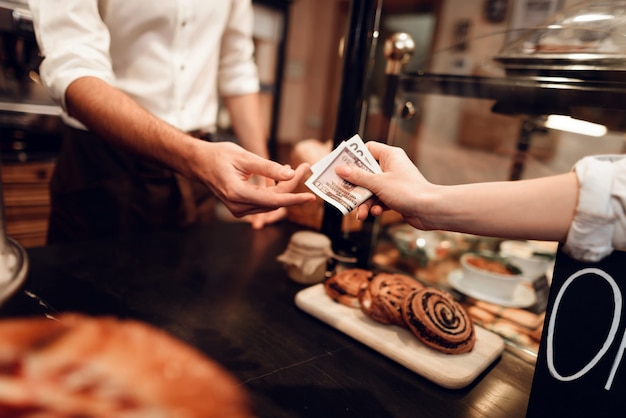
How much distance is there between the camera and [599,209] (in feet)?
1.64

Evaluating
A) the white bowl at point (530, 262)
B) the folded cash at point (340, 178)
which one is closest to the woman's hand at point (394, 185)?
the folded cash at point (340, 178)

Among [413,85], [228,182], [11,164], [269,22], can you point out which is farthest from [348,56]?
[269,22]

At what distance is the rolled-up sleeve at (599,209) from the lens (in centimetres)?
49

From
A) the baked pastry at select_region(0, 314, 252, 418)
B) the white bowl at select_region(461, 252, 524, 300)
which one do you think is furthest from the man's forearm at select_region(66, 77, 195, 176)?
the white bowl at select_region(461, 252, 524, 300)

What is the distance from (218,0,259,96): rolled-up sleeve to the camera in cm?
153

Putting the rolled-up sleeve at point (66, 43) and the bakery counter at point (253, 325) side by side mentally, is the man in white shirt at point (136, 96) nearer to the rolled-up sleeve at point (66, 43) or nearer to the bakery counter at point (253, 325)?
the rolled-up sleeve at point (66, 43)

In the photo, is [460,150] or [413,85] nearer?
[413,85]

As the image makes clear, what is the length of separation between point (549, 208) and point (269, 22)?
391cm

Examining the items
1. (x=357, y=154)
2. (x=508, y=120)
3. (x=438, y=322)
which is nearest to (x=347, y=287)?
(x=438, y=322)

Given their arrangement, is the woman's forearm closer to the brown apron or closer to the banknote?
the banknote

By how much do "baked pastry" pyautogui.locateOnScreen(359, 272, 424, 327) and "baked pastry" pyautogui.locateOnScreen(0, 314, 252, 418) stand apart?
48cm

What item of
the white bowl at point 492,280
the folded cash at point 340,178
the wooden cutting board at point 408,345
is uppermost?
the folded cash at point 340,178

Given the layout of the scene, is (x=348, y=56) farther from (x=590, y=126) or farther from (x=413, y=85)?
(x=590, y=126)

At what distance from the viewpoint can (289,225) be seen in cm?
145
